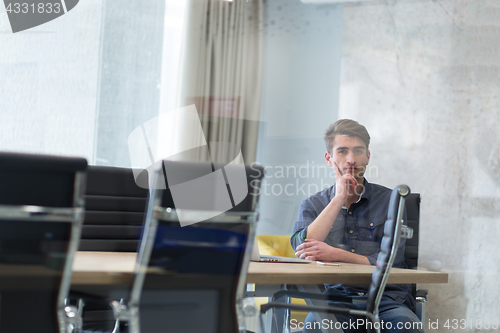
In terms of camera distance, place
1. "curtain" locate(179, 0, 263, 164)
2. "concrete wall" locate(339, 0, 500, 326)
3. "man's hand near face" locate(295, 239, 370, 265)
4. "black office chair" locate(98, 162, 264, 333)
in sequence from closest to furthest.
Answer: "black office chair" locate(98, 162, 264, 333) < "man's hand near face" locate(295, 239, 370, 265) < "concrete wall" locate(339, 0, 500, 326) < "curtain" locate(179, 0, 263, 164)

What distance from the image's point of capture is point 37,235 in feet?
3.55

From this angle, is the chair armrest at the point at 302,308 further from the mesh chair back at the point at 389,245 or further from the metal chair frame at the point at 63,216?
the metal chair frame at the point at 63,216

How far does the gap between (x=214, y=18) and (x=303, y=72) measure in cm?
86

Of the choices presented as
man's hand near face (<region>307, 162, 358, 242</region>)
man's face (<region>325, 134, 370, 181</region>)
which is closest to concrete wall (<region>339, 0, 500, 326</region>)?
man's face (<region>325, 134, 370, 181</region>)

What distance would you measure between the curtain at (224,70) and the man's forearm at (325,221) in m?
1.90

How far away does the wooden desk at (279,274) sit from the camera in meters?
1.21

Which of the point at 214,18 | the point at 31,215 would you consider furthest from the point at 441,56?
the point at 31,215

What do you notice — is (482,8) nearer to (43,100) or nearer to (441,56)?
(441,56)

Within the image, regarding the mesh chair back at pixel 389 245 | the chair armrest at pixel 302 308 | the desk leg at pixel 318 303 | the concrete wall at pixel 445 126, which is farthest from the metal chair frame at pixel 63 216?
the concrete wall at pixel 445 126

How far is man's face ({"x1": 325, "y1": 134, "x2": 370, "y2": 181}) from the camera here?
2178 mm

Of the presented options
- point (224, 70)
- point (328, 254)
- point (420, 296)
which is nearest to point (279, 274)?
point (328, 254)

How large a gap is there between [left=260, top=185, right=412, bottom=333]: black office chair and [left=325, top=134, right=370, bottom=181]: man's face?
739mm

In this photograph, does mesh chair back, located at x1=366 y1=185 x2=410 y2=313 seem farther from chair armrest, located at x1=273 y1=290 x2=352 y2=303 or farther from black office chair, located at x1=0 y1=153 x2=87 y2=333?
black office chair, located at x1=0 y1=153 x2=87 y2=333

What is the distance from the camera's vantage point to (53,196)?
42.8 inches
